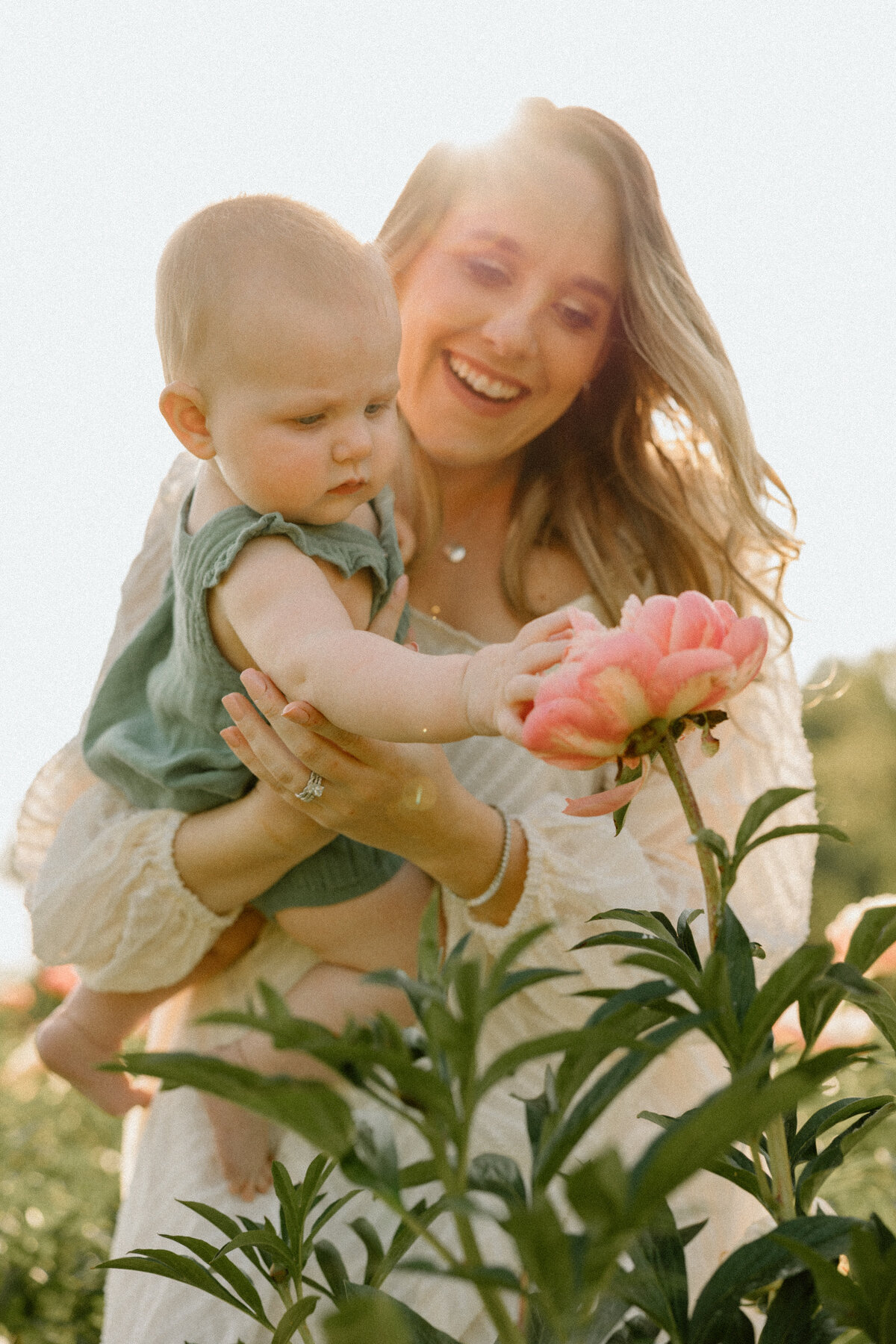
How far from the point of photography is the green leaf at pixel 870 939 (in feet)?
2.03

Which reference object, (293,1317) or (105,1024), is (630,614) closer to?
(293,1317)

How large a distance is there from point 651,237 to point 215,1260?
1793 millimetres

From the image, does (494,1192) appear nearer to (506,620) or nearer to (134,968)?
(134,968)

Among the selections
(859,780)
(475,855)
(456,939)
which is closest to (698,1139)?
(475,855)

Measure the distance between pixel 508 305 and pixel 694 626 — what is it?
1382 millimetres

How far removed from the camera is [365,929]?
1.56 metres

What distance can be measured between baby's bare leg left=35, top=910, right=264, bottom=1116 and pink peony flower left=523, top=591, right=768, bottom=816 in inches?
46.6

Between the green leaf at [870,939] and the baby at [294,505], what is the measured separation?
0.82 feet

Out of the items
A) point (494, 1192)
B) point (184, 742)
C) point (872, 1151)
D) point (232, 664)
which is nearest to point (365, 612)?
point (232, 664)

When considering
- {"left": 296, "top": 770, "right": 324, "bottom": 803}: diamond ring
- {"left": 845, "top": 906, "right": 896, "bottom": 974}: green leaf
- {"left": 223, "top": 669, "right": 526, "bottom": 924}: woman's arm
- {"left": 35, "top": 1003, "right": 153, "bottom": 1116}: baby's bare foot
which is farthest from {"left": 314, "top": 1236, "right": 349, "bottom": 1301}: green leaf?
{"left": 35, "top": 1003, "right": 153, "bottom": 1116}: baby's bare foot

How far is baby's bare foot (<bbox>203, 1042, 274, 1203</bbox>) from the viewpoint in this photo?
1542mm

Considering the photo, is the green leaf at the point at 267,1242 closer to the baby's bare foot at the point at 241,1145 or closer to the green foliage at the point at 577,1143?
the green foliage at the point at 577,1143

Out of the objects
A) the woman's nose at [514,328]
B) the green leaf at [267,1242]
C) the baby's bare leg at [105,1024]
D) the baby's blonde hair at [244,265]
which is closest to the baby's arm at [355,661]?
the baby's blonde hair at [244,265]

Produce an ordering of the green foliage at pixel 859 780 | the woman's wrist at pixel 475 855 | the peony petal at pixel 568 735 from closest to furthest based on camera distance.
Answer: the peony petal at pixel 568 735 → the woman's wrist at pixel 475 855 → the green foliage at pixel 859 780
